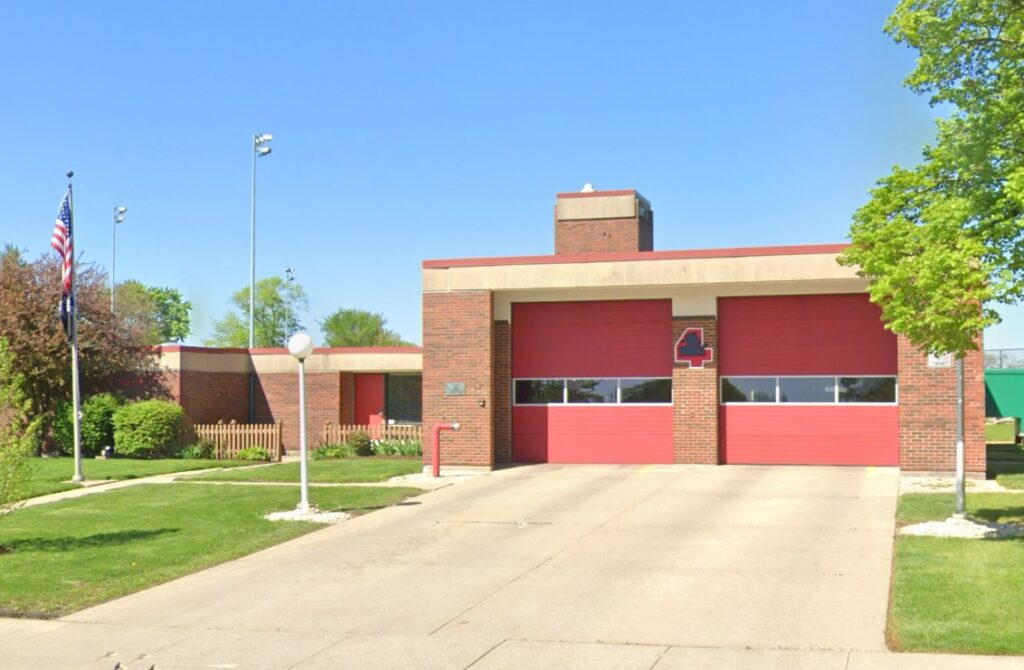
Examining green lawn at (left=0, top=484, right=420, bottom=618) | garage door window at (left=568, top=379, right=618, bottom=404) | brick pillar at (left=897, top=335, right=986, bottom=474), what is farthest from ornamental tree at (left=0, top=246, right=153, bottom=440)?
brick pillar at (left=897, top=335, right=986, bottom=474)

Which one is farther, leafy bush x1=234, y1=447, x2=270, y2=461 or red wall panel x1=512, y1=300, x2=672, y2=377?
leafy bush x1=234, y1=447, x2=270, y2=461

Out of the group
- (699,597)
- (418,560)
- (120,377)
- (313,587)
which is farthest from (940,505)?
(120,377)

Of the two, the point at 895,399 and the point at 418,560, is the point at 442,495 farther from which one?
the point at 895,399

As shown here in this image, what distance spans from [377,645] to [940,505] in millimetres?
10716

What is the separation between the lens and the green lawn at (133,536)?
12695 millimetres

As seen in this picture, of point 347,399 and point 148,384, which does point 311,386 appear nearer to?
point 347,399

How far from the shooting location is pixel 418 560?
14.2 m

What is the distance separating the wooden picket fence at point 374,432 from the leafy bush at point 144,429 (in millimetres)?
4635

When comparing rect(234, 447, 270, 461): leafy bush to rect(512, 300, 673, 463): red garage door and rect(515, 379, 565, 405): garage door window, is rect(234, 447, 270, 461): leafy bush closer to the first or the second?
rect(512, 300, 673, 463): red garage door

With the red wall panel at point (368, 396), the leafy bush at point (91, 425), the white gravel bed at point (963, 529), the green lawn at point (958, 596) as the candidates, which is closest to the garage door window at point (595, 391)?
the white gravel bed at point (963, 529)

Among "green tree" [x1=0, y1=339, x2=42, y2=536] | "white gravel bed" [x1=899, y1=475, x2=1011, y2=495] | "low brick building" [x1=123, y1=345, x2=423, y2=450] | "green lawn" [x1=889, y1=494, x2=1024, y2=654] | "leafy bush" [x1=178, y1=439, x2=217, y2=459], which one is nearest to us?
"green lawn" [x1=889, y1=494, x2=1024, y2=654]

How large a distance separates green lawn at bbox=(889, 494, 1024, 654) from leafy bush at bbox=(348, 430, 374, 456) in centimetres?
1953

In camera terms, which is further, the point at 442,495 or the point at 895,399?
the point at 895,399

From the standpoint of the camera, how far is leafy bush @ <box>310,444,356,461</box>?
31312 mm
